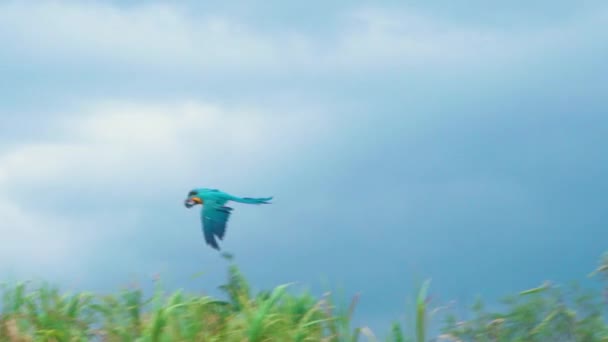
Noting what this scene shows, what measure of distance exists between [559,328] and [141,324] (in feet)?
8.19

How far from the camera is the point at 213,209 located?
6.64 metres

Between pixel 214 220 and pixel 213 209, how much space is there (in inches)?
3.2

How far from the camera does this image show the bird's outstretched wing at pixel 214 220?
21.4ft

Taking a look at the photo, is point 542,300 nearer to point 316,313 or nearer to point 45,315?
point 316,313

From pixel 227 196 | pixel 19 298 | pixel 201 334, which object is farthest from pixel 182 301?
pixel 19 298

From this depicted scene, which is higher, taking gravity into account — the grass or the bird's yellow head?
the bird's yellow head

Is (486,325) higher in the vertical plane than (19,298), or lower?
lower

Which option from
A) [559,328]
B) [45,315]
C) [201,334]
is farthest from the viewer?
[45,315]

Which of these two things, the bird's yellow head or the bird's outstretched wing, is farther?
the bird's yellow head

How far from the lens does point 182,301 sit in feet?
18.5

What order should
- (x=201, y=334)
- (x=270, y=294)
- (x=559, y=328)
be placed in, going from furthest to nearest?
(x=270, y=294), (x=201, y=334), (x=559, y=328)

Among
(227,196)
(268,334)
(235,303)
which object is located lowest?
(268,334)

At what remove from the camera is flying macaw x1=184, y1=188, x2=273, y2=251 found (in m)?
6.53

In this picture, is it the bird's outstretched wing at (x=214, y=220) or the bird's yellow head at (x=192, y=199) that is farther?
the bird's yellow head at (x=192, y=199)
